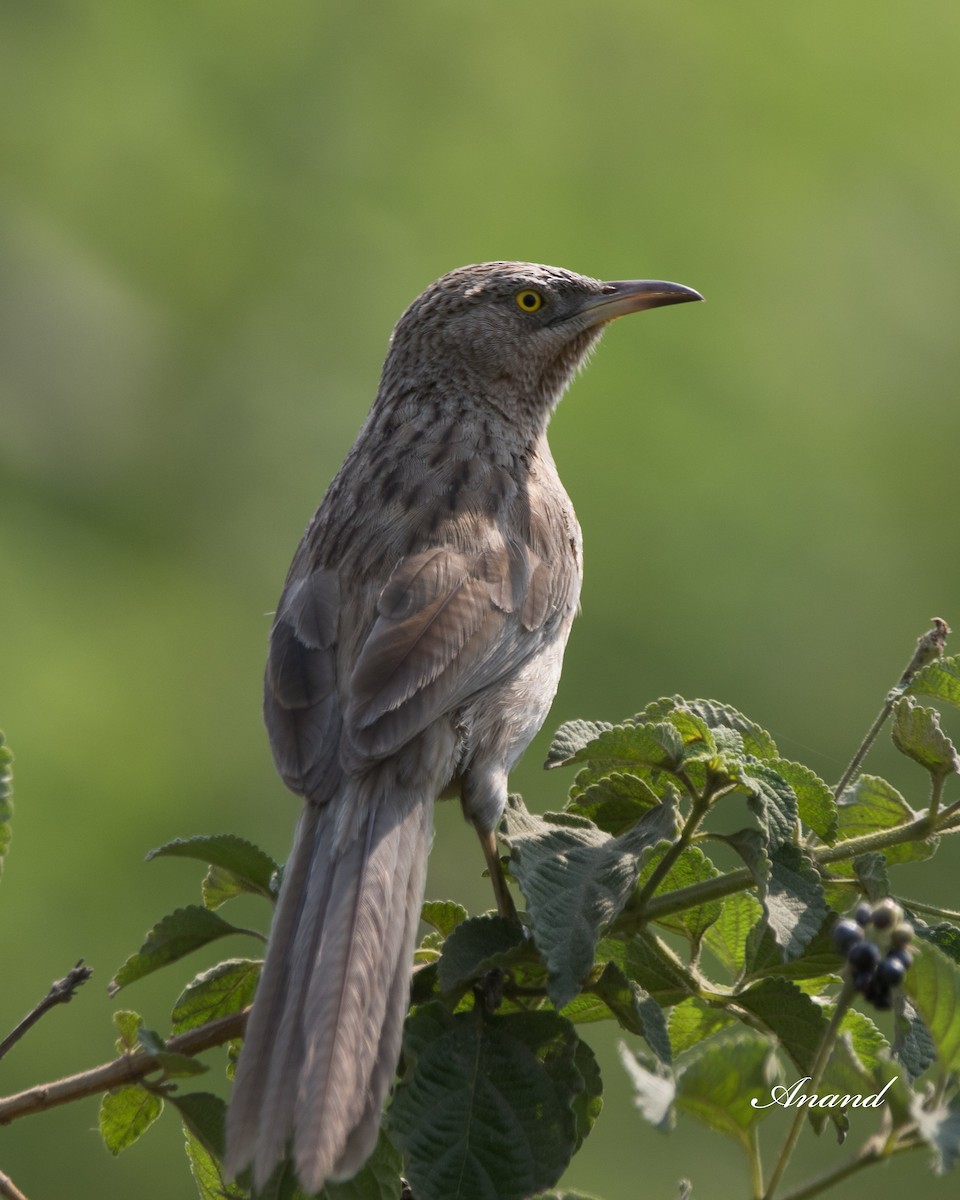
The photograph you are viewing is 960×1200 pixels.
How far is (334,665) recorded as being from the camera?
386cm

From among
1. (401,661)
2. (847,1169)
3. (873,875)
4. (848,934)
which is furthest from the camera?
(401,661)

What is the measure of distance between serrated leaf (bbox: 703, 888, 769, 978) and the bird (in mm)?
537

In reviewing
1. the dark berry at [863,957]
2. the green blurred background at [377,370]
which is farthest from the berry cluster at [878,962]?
the green blurred background at [377,370]

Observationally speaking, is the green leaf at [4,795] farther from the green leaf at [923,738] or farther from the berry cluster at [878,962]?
the green leaf at [923,738]

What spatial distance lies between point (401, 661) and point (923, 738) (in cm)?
128

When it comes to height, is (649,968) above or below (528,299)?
below

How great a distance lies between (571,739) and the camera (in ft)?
10.5

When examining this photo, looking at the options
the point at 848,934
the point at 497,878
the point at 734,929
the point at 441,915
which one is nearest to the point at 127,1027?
the point at 441,915

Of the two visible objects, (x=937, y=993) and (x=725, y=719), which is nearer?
(x=937, y=993)

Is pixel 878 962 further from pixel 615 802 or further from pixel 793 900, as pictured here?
pixel 615 802

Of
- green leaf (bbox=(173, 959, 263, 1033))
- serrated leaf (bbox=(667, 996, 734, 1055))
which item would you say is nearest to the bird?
green leaf (bbox=(173, 959, 263, 1033))

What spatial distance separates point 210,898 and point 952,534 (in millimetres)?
9816

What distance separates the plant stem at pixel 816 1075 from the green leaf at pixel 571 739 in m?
0.85

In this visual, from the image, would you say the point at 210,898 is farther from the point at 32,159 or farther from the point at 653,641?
the point at 32,159
